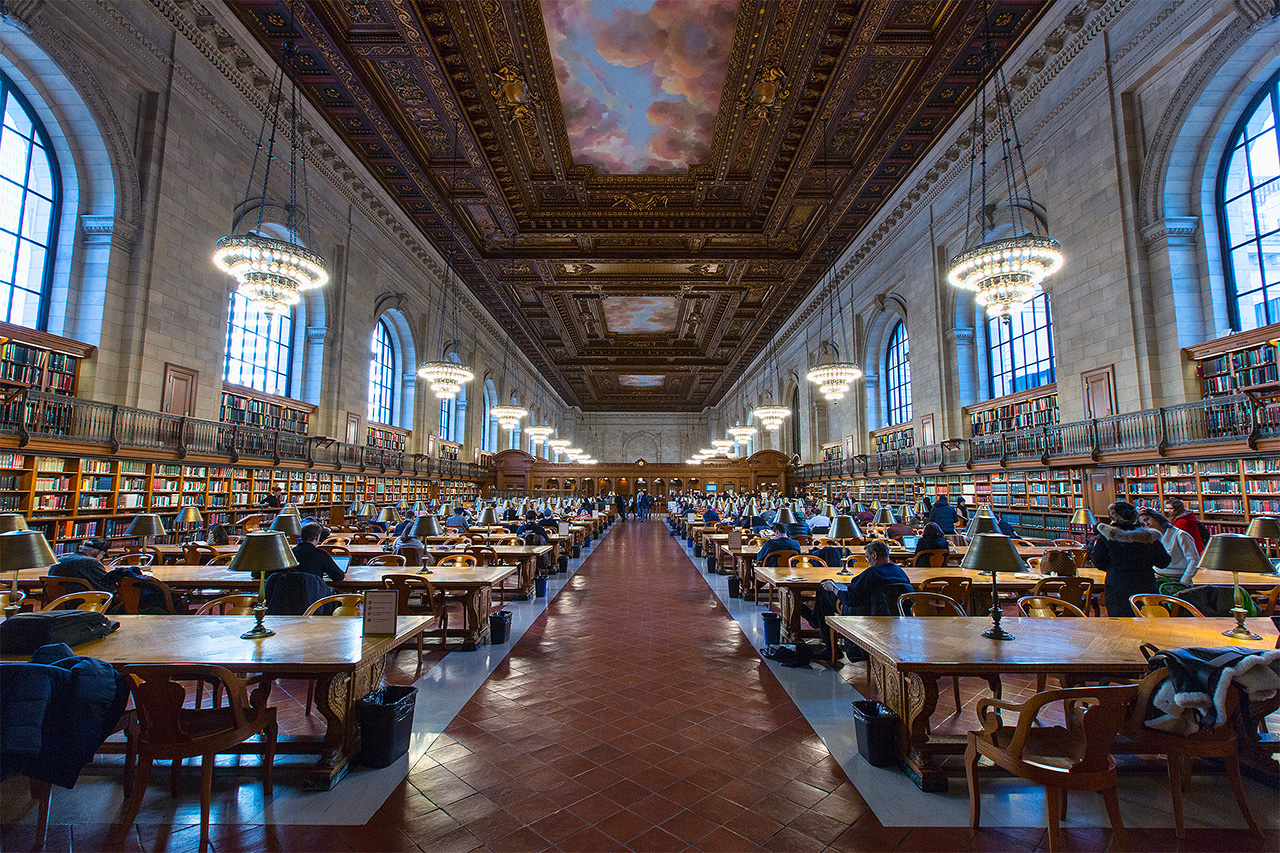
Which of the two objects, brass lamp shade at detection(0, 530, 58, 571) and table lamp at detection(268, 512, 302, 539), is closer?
brass lamp shade at detection(0, 530, 58, 571)

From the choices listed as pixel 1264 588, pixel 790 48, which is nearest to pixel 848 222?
pixel 790 48

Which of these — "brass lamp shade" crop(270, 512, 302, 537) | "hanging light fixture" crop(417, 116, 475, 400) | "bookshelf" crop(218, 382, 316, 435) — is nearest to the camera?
"brass lamp shade" crop(270, 512, 302, 537)

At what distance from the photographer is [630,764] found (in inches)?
116

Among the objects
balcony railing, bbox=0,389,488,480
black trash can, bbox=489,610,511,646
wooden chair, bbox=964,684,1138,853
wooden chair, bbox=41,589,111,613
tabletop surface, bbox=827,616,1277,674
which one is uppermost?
balcony railing, bbox=0,389,488,480

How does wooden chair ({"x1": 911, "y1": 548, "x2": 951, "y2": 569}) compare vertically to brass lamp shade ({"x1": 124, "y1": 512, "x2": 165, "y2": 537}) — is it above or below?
below

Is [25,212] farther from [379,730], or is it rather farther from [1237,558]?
[1237,558]

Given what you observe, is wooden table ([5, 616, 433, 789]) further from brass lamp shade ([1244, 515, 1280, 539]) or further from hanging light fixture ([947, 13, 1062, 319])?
hanging light fixture ([947, 13, 1062, 319])

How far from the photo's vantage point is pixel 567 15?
8.72 m

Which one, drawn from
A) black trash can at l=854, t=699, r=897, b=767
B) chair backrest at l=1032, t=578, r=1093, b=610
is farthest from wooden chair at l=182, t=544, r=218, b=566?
chair backrest at l=1032, t=578, r=1093, b=610

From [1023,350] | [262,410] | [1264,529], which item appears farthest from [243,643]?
[1023,350]

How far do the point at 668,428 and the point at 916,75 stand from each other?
1355 inches

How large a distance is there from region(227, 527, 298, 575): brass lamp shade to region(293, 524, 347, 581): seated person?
4.76 ft

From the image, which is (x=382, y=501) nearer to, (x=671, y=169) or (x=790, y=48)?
(x=671, y=169)

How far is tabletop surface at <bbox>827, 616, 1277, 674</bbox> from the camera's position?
2.53 metres
